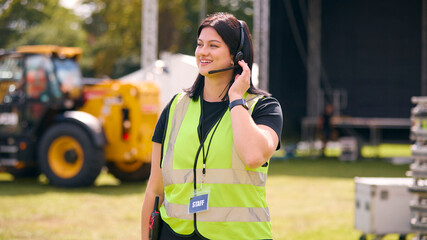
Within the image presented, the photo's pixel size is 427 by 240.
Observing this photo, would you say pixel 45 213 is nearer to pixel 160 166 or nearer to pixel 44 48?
pixel 44 48

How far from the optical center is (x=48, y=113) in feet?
38.7

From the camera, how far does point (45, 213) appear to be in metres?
8.50

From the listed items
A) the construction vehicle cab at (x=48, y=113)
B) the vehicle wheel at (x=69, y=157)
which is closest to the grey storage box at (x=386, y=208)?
the vehicle wheel at (x=69, y=157)

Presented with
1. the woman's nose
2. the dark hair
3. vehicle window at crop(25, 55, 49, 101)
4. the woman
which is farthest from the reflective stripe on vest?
vehicle window at crop(25, 55, 49, 101)

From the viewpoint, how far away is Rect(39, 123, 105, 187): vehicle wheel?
35.6 ft

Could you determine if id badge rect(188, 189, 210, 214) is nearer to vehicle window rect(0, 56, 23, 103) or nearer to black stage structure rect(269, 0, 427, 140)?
vehicle window rect(0, 56, 23, 103)

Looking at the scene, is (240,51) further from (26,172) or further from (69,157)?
(26,172)

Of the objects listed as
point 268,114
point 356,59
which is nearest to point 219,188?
point 268,114

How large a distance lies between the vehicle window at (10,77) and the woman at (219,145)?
30.8ft

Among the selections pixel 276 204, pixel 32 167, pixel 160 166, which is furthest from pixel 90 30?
→ pixel 160 166

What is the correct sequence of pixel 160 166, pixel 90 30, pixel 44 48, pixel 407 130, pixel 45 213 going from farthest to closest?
pixel 90 30, pixel 407 130, pixel 44 48, pixel 45 213, pixel 160 166

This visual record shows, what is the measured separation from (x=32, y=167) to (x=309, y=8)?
36.0ft

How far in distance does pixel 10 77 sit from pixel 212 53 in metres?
9.69

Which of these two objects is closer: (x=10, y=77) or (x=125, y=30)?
(x=10, y=77)
